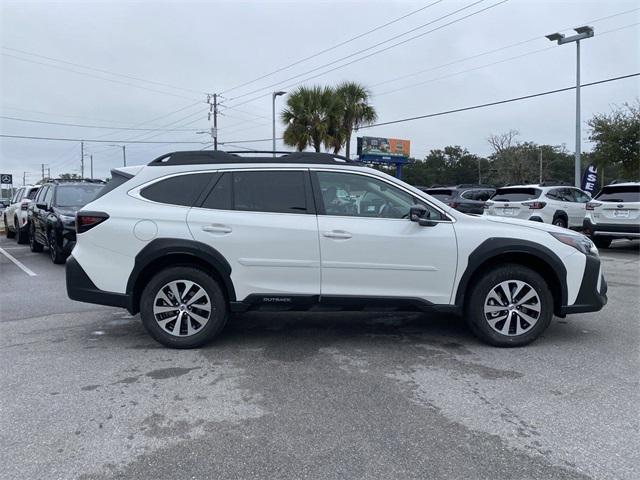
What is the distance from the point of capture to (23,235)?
584 inches

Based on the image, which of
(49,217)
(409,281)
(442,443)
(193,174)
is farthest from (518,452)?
(49,217)

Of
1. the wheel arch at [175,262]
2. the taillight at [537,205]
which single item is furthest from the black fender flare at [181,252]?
the taillight at [537,205]

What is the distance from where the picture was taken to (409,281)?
4.90m

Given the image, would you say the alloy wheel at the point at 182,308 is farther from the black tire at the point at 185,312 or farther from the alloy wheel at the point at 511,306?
the alloy wheel at the point at 511,306

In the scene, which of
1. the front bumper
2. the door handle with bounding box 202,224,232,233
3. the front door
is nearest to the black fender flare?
the door handle with bounding box 202,224,232,233

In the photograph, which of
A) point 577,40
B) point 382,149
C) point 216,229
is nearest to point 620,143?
point 577,40

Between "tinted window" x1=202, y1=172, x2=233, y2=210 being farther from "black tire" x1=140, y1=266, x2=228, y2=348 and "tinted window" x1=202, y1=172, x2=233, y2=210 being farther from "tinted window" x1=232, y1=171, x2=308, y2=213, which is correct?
"black tire" x1=140, y1=266, x2=228, y2=348

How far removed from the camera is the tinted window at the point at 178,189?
505cm

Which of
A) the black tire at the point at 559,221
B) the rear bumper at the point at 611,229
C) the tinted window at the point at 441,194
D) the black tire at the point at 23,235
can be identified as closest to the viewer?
the rear bumper at the point at 611,229

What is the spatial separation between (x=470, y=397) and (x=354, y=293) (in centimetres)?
144

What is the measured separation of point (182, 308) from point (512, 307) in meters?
3.12

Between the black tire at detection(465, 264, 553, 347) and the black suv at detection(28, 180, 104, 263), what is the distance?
7.76m

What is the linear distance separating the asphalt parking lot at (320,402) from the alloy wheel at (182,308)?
0.78ft

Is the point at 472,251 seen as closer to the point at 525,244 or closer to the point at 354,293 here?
the point at 525,244
